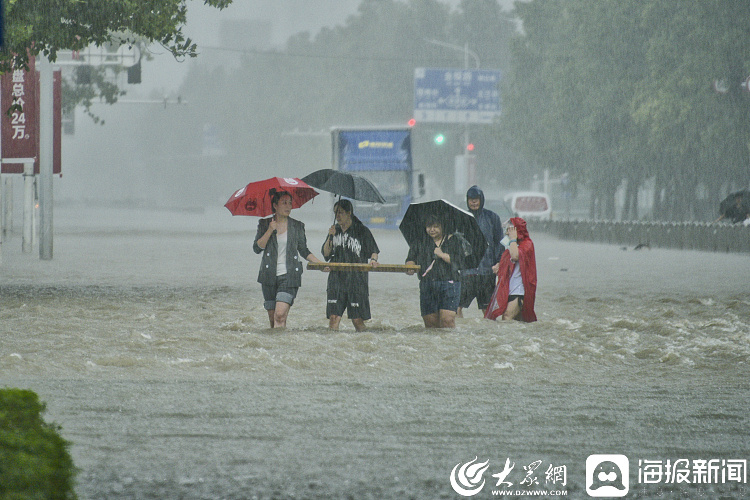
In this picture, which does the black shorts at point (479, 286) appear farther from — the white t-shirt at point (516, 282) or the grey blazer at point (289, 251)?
the grey blazer at point (289, 251)

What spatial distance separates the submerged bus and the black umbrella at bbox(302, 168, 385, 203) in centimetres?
3036

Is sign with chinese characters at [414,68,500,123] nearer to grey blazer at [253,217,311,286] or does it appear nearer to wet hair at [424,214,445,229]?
wet hair at [424,214,445,229]

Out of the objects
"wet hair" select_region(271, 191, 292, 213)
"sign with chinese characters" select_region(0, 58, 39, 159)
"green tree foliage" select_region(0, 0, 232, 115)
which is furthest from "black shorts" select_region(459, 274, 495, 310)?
"sign with chinese characters" select_region(0, 58, 39, 159)

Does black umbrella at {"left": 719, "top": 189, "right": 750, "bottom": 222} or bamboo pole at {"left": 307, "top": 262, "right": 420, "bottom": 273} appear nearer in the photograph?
bamboo pole at {"left": 307, "top": 262, "right": 420, "bottom": 273}

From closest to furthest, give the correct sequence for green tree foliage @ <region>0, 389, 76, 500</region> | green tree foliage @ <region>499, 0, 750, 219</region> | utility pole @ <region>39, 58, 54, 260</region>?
1. green tree foliage @ <region>0, 389, 76, 500</region>
2. utility pole @ <region>39, 58, 54, 260</region>
3. green tree foliage @ <region>499, 0, 750, 219</region>

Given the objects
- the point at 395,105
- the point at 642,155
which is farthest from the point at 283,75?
the point at 642,155

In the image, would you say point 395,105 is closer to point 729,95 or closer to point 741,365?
point 729,95

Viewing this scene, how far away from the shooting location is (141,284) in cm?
1920

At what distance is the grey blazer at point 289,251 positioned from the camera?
11.6 m

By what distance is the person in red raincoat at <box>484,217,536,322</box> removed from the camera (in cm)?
1289

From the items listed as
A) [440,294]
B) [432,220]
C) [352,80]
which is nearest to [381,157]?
[440,294]

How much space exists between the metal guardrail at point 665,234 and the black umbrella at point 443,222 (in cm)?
2038

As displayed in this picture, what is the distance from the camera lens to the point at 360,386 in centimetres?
899

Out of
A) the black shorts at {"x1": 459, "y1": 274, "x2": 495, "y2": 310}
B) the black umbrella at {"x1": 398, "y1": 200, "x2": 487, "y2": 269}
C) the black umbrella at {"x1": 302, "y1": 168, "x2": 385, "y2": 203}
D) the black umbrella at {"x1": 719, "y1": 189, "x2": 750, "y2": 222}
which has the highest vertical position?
the black umbrella at {"x1": 302, "y1": 168, "x2": 385, "y2": 203}
